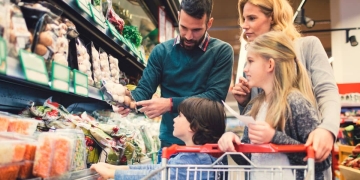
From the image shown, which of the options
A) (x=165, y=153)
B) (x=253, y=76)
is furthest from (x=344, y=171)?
(x=165, y=153)

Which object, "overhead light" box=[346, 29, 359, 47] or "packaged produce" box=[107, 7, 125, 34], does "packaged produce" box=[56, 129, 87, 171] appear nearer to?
"packaged produce" box=[107, 7, 125, 34]

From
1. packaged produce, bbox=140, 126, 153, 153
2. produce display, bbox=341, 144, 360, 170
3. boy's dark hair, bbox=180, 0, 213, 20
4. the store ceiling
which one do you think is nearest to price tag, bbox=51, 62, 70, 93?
boy's dark hair, bbox=180, 0, 213, 20

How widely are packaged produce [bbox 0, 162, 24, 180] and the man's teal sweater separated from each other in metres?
1.06

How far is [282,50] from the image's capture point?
1.44 meters

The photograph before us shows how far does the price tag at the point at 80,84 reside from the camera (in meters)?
1.72

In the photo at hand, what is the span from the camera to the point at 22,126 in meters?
1.55

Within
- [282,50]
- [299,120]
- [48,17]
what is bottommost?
[299,120]

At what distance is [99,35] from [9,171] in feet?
4.97

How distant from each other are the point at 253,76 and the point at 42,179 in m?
0.83

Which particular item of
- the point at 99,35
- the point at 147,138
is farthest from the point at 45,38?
the point at 147,138

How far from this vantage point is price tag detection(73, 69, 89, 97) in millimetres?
1719

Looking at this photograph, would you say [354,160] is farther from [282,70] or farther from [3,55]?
[3,55]

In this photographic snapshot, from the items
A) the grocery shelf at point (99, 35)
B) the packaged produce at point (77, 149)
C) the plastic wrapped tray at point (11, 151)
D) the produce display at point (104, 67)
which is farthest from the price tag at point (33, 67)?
the produce display at point (104, 67)

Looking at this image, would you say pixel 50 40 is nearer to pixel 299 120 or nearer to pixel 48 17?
pixel 48 17
